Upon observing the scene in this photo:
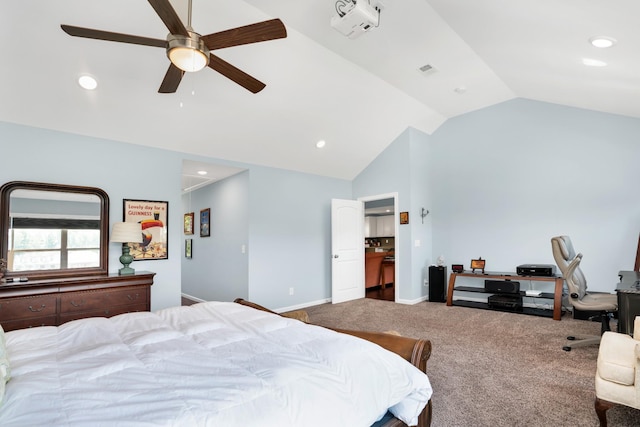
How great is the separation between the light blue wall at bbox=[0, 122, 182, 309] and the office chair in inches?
176

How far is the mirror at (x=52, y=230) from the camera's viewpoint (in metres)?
3.20

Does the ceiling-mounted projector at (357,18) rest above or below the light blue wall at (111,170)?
above

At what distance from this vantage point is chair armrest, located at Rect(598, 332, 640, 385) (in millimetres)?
1823

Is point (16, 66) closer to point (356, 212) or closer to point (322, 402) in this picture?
point (322, 402)

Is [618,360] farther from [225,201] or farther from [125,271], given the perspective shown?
[225,201]

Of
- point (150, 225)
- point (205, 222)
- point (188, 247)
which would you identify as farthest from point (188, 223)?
point (150, 225)

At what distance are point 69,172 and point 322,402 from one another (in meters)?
3.75

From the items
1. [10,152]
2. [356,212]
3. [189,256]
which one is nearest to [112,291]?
[10,152]

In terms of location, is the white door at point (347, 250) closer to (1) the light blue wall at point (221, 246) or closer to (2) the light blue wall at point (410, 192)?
(2) the light blue wall at point (410, 192)

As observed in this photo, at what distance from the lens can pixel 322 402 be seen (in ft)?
3.93

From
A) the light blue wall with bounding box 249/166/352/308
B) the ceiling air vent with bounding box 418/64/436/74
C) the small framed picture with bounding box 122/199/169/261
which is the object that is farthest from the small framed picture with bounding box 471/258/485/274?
the small framed picture with bounding box 122/199/169/261

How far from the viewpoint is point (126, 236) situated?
354 cm

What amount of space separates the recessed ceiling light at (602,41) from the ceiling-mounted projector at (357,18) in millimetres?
1630

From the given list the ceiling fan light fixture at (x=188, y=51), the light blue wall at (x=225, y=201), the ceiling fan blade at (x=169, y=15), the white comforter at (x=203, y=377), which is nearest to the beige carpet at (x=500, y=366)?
the light blue wall at (x=225, y=201)
